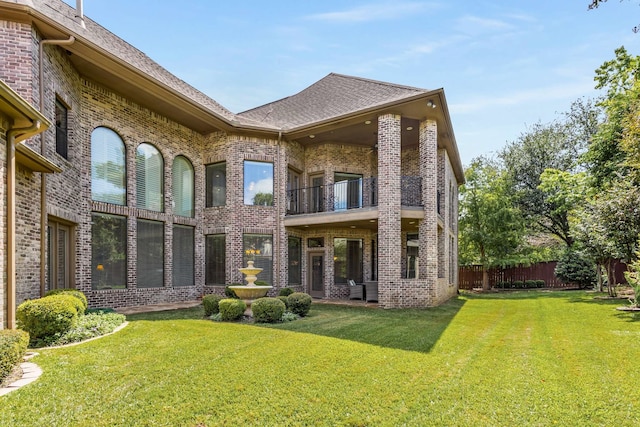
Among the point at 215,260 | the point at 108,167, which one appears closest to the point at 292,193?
the point at 215,260

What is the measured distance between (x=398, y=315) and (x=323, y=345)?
167 inches

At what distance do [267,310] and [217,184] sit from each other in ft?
22.3

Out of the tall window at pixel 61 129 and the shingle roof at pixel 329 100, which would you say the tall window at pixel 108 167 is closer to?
the tall window at pixel 61 129

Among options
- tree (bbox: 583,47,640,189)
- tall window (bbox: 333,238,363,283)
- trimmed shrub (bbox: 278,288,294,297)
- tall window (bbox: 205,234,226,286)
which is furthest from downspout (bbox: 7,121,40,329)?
tree (bbox: 583,47,640,189)

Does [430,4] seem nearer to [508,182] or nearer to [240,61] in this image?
[240,61]

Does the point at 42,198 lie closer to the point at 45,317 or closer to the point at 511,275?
the point at 45,317

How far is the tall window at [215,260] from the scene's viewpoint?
1355 cm

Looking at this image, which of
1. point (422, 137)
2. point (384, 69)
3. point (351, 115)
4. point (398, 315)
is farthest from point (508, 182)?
point (398, 315)

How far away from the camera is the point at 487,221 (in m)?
20.5

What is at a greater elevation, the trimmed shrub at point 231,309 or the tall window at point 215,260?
the tall window at point 215,260

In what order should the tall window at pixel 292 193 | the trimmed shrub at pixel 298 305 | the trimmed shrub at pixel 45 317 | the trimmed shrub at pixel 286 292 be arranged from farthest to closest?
the tall window at pixel 292 193, the trimmed shrub at pixel 286 292, the trimmed shrub at pixel 298 305, the trimmed shrub at pixel 45 317

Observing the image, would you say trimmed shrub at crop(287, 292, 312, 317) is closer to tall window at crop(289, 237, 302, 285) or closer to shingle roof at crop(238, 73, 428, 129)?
tall window at crop(289, 237, 302, 285)

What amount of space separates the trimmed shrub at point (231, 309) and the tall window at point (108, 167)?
15.7ft

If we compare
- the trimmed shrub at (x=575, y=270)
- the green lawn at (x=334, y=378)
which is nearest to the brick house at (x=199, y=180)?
the green lawn at (x=334, y=378)
